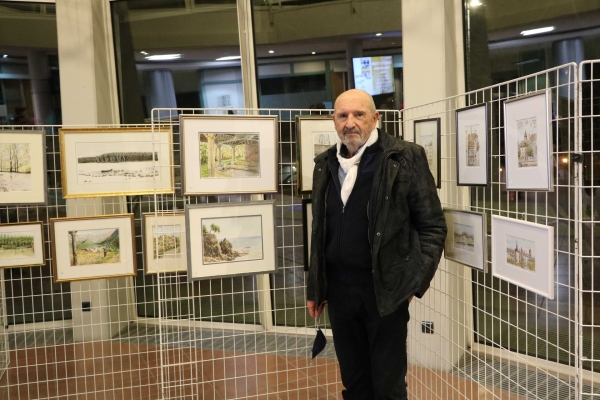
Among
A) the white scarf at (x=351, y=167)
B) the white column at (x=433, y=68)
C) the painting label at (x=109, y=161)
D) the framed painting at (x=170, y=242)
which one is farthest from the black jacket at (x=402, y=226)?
the painting label at (x=109, y=161)

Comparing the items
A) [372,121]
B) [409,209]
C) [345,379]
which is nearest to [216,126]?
[372,121]

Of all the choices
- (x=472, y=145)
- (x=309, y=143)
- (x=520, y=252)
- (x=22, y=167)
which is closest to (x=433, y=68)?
(x=309, y=143)

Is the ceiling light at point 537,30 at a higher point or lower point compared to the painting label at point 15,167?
higher

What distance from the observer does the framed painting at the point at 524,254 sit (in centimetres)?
185

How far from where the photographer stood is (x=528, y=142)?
192 centimetres

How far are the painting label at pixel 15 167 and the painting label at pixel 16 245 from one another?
286 mm

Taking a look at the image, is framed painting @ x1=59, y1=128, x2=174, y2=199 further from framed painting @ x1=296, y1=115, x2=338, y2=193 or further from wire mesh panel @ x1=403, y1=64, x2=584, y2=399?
wire mesh panel @ x1=403, y1=64, x2=584, y2=399

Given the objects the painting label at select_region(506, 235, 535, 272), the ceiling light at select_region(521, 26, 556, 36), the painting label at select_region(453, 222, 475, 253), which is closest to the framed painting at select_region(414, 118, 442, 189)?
the painting label at select_region(453, 222, 475, 253)

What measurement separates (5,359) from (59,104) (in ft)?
7.12

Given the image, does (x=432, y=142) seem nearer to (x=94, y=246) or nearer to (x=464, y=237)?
(x=464, y=237)

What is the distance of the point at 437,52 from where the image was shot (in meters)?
3.58

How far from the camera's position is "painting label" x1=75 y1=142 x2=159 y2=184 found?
305 centimetres

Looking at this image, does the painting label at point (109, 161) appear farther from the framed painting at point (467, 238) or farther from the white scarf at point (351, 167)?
the framed painting at point (467, 238)

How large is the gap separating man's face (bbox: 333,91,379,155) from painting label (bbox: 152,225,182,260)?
111 cm
